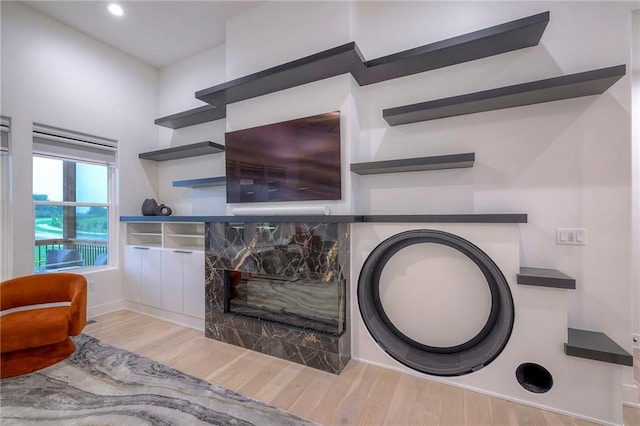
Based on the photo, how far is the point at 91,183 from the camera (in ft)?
11.3

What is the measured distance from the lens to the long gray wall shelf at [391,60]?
5.82 ft

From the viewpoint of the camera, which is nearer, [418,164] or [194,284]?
[418,164]

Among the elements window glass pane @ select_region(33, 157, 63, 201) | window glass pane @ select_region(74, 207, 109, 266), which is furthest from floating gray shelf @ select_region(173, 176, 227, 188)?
window glass pane @ select_region(33, 157, 63, 201)

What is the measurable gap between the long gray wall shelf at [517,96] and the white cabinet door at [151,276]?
304cm

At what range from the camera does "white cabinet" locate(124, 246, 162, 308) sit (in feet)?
10.6

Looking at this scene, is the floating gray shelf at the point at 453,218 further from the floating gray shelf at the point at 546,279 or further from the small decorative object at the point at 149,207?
the small decorative object at the point at 149,207

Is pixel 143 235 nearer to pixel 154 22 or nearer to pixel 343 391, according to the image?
pixel 154 22

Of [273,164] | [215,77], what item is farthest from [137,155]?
[273,164]

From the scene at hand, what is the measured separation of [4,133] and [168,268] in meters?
2.06

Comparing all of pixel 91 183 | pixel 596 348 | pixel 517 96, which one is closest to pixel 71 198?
pixel 91 183

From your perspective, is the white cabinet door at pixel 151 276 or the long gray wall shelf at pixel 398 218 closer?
the long gray wall shelf at pixel 398 218

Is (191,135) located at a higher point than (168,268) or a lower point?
higher

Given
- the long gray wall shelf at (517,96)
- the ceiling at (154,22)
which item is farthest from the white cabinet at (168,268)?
the long gray wall shelf at (517,96)

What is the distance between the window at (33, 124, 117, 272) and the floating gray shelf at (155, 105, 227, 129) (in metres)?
0.78
